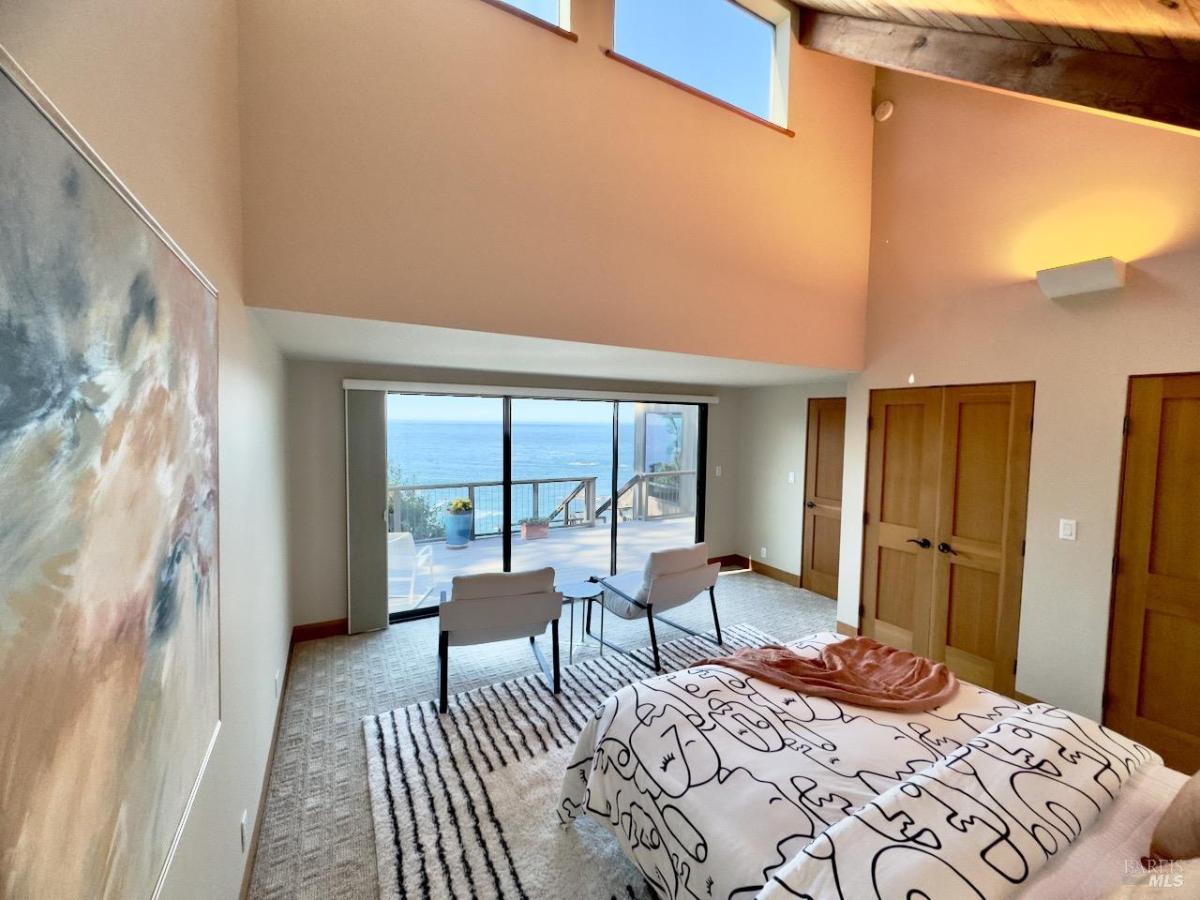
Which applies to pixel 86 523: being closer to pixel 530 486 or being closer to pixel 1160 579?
pixel 1160 579

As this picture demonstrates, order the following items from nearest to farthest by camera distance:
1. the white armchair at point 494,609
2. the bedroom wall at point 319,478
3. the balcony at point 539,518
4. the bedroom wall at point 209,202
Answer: the bedroom wall at point 209,202
the white armchair at point 494,609
the bedroom wall at point 319,478
the balcony at point 539,518

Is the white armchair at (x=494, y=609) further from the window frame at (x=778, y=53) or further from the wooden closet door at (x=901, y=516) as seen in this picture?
the window frame at (x=778, y=53)

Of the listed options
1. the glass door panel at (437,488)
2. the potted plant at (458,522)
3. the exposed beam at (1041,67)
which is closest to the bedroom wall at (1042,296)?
the exposed beam at (1041,67)

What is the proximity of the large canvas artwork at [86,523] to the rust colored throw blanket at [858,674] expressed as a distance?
1984mm

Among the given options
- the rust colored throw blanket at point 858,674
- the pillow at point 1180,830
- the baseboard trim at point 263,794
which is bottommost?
the baseboard trim at point 263,794

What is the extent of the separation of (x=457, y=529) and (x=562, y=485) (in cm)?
120

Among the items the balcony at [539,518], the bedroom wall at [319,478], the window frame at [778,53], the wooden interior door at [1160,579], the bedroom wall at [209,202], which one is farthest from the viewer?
the balcony at [539,518]

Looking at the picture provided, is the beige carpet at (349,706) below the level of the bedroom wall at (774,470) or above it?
below

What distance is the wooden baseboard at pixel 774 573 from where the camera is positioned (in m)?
5.20

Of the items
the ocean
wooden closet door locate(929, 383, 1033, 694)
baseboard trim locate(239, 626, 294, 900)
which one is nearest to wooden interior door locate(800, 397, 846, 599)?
wooden closet door locate(929, 383, 1033, 694)

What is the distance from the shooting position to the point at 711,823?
1456mm

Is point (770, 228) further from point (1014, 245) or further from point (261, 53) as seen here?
point (261, 53)

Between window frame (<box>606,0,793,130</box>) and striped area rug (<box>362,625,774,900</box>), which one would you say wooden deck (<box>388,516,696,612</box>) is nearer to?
striped area rug (<box>362,625,774,900</box>)

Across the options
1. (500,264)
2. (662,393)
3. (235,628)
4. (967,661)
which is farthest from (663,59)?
(967,661)
